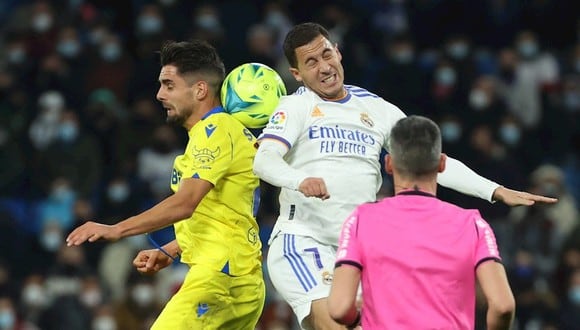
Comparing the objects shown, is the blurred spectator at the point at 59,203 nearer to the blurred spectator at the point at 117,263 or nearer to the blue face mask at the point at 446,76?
the blurred spectator at the point at 117,263

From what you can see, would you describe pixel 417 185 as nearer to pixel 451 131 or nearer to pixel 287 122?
pixel 287 122

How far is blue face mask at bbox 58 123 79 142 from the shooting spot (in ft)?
50.8

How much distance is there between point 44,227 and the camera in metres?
15.0

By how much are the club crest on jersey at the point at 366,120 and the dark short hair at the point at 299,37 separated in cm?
48

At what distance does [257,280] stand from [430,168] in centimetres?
219

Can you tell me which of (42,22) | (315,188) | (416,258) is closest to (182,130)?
(42,22)

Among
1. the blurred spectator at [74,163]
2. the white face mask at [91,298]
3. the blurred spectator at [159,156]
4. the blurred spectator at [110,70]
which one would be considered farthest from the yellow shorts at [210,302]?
the blurred spectator at [110,70]

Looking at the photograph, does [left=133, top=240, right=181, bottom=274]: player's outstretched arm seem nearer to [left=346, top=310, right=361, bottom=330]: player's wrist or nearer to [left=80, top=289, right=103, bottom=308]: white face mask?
[left=346, top=310, right=361, bottom=330]: player's wrist

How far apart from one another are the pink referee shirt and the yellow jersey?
6.15ft

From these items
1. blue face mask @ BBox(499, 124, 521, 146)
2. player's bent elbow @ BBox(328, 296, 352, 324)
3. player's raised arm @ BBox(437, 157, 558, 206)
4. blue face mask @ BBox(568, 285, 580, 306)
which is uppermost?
player's raised arm @ BBox(437, 157, 558, 206)

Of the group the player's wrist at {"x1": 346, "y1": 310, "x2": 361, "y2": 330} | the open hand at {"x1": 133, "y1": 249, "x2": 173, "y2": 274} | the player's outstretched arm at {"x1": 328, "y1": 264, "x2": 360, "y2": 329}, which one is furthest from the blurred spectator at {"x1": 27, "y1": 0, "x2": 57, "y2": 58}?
the player's outstretched arm at {"x1": 328, "y1": 264, "x2": 360, "y2": 329}

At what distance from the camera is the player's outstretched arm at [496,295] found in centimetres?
504

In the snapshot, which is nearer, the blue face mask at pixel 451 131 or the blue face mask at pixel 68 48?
the blue face mask at pixel 451 131

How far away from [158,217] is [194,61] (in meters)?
1.09
